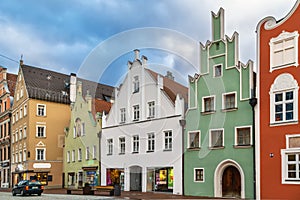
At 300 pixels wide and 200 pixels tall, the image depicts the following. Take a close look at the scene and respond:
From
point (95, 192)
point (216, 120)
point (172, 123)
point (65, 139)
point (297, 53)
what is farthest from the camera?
point (65, 139)

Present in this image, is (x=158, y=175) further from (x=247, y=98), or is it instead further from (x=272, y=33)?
(x=272, y=33)

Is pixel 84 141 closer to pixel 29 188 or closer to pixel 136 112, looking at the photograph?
pixel 136 112

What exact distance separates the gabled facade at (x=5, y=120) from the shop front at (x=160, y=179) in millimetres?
30452

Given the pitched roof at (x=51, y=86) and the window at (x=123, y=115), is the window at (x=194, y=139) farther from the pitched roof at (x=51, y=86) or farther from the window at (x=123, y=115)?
the pitched roof at (x=51, y=86)

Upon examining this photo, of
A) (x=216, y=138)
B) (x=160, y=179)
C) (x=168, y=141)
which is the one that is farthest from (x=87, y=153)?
(x=216, y=138)

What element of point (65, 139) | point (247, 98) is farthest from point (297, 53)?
point (65, 139)

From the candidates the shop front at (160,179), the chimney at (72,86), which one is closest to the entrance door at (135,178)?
the shop front at (160,179)

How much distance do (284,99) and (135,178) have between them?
1695 centimetres

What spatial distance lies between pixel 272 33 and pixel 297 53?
2.54 m

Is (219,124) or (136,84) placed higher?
(136,84)

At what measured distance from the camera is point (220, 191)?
3091 cm

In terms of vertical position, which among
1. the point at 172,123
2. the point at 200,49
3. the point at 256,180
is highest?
the point at 200,49

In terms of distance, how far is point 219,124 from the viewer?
3147 cm

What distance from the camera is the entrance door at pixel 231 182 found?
30.1 m
